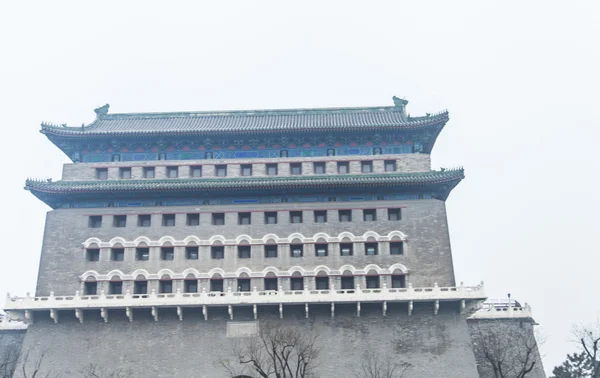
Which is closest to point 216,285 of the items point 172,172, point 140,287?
point 140,287

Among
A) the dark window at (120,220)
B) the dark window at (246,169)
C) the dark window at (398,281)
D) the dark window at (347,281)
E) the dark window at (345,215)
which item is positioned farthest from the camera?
the dark window at (246,169)

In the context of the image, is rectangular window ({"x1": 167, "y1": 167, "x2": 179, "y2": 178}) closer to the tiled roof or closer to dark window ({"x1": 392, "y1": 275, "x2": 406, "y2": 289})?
the tiled roof

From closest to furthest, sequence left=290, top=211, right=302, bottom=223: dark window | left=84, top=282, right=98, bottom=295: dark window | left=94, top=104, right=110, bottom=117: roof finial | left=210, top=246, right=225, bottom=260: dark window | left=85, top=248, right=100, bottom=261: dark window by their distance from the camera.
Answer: left=84, top=282, right=98, bottom=295: dark window
left=210, top=246, right=225, bottom=260: dark window
left=85, top=248, right=100, bottom=261: dark window
left=290, top=211, right=302, bottom=223: dark window
left=94, top=104, right=110, bottom=117: roof finial

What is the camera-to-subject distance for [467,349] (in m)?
39.6

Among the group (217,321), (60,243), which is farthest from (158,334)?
(60,243)

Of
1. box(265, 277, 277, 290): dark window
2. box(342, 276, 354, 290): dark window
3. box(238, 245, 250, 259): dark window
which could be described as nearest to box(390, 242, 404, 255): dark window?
box(342, 276, 354, 290): dark window

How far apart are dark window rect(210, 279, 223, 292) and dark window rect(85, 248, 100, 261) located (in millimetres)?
7669

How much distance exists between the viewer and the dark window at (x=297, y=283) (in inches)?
1682

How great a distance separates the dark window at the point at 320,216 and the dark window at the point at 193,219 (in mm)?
7806

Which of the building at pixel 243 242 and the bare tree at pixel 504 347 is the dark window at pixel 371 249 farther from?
the bare tree at pixel 504 347

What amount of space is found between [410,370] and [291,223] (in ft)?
39.2

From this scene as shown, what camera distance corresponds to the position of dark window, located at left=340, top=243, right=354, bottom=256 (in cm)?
4340

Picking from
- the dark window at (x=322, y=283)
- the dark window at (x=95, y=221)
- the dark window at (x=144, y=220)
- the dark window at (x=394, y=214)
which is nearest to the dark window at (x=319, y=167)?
the dark window at (x=394, y=214)

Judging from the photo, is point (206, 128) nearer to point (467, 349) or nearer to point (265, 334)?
point (265, 334)
